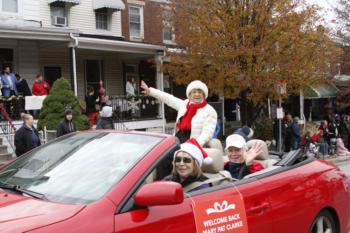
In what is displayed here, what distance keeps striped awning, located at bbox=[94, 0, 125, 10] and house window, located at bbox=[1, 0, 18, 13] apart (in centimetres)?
369

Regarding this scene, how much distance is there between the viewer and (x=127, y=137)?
149 inches

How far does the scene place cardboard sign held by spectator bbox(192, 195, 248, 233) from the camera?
344 cm

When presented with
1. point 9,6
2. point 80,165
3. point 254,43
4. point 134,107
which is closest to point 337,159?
point 254,43

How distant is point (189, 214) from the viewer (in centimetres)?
336

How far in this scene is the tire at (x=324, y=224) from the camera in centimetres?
461

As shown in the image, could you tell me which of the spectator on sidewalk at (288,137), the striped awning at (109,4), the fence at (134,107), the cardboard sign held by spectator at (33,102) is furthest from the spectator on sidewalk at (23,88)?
the spectator on sidewalk at (288,137)

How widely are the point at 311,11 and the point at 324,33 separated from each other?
4.17ft

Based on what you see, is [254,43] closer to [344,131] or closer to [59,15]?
[344,131]

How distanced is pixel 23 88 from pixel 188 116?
11.7 metres

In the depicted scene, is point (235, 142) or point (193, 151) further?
point (235, 142)

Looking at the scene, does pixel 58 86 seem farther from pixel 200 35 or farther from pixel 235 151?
pixel 235 151

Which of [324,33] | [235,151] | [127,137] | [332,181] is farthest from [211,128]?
[324,33]

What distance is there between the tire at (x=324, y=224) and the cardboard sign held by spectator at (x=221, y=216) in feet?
3.63

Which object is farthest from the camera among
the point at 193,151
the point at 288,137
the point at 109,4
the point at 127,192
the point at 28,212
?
the point at 109,4
